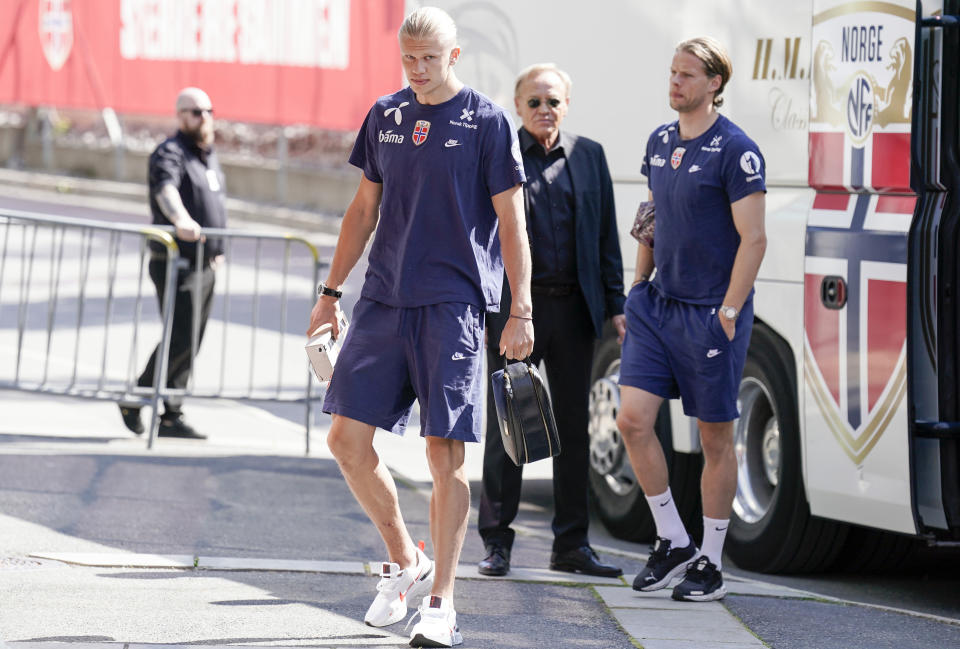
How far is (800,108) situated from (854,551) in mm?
1705

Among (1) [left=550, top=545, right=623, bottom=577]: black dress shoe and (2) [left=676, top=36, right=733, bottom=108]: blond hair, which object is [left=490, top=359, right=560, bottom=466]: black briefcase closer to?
(1) [left=550, top=545, right=623, bottom=577]: black dress shoe

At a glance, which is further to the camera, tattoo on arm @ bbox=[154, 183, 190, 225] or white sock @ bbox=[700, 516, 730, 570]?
tattoo on arm @ bbox=[154, 183, 190, 225]

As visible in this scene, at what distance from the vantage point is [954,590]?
649 centimetres

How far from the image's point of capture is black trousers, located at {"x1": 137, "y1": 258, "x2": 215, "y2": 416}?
9195 mm

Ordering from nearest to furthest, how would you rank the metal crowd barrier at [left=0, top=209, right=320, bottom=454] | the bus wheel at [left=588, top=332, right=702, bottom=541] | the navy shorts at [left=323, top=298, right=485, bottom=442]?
the navy shorts at [left=323, top=298, right=485, bottom=442]
the bus wheel at [left=588, top=332, right=702, bottom=541]
the metal crowd barrier at [left=0, top=209, right=320, bottom=454]

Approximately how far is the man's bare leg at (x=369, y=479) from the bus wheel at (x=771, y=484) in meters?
1.69

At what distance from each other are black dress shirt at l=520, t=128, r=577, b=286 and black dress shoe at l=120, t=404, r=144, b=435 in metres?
3.64

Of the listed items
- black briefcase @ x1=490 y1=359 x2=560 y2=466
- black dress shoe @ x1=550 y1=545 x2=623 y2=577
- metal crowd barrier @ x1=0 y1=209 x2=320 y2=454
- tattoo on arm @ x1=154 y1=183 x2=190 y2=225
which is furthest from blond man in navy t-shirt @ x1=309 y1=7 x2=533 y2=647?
tattoo on arm @ x1=154 y1=183 x2=190 y2=225

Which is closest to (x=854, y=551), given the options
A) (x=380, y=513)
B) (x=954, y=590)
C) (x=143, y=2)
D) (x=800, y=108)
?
(x=954, y=590)

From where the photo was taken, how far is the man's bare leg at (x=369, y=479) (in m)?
5.11

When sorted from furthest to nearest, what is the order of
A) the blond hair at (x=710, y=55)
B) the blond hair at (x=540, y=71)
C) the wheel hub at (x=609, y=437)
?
the wheel hub at (x=609, y=437), the blond hair at (x=540, y=71), the blond hair at (x=710, y=55)

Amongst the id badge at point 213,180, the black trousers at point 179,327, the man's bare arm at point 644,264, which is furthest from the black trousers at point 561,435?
the id badge at point 213,180

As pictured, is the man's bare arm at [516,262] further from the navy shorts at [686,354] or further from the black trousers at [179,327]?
the black trousers at [179,327]

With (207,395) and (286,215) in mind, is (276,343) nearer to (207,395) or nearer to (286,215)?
(207,395)
